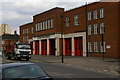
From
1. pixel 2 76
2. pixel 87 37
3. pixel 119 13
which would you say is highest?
pixel 119 13

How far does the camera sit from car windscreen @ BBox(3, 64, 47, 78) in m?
7.27

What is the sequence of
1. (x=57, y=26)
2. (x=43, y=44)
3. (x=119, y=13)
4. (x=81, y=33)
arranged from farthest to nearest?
(x=43, y=44) < (x=57, y=26) < (x=81, y=33) < (x=119, y=13)

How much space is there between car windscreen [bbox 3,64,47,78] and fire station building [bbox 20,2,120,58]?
2535 centimetres

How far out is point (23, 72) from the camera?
7.38 metres

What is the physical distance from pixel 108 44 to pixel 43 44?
2477 centimetres

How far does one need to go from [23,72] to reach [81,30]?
123 ft

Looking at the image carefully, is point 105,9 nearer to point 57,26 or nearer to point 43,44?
point 57,26

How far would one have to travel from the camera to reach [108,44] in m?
37.3

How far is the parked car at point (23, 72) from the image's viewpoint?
23.6 feet

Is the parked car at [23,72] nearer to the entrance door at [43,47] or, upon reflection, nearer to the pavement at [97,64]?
the pavement at [97,64]

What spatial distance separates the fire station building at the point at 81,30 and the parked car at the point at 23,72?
2532 cm

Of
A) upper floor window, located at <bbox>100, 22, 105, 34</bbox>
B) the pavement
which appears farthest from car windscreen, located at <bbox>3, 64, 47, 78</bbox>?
upper floor window, located at <bbox>100, 22, 105, 34</bbox>

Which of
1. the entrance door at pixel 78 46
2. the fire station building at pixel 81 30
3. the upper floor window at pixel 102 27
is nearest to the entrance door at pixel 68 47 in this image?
the fire station building at pixel 81 30

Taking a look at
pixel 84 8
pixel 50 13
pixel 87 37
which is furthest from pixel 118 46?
pixel 50 13
